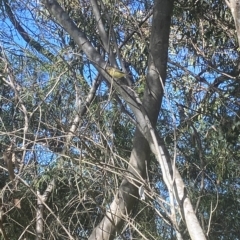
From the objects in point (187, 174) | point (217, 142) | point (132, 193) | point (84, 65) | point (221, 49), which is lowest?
point (132, 193)

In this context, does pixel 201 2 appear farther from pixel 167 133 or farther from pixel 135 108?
pixel 135 108

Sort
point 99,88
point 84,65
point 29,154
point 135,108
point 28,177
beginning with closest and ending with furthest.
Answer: point 135,108, point 29,154, point 28,177, point 99,88, point 84,65

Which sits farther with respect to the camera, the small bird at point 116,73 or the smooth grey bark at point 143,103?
the small bird at point 116,73

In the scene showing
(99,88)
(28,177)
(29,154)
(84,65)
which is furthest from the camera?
(84,65)

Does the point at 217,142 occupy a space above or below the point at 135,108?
above

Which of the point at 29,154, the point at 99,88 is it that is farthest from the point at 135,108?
the point at 99,88

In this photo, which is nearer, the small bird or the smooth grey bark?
the smooth grey bark

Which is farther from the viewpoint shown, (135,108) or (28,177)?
(28,177)

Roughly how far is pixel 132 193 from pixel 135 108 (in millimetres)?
576

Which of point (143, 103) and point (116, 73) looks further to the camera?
point (143, 103)

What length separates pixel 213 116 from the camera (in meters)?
5.08

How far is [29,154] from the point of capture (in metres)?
4.38

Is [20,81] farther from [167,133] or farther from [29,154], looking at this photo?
[167,133]

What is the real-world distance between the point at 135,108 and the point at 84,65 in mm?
2250
